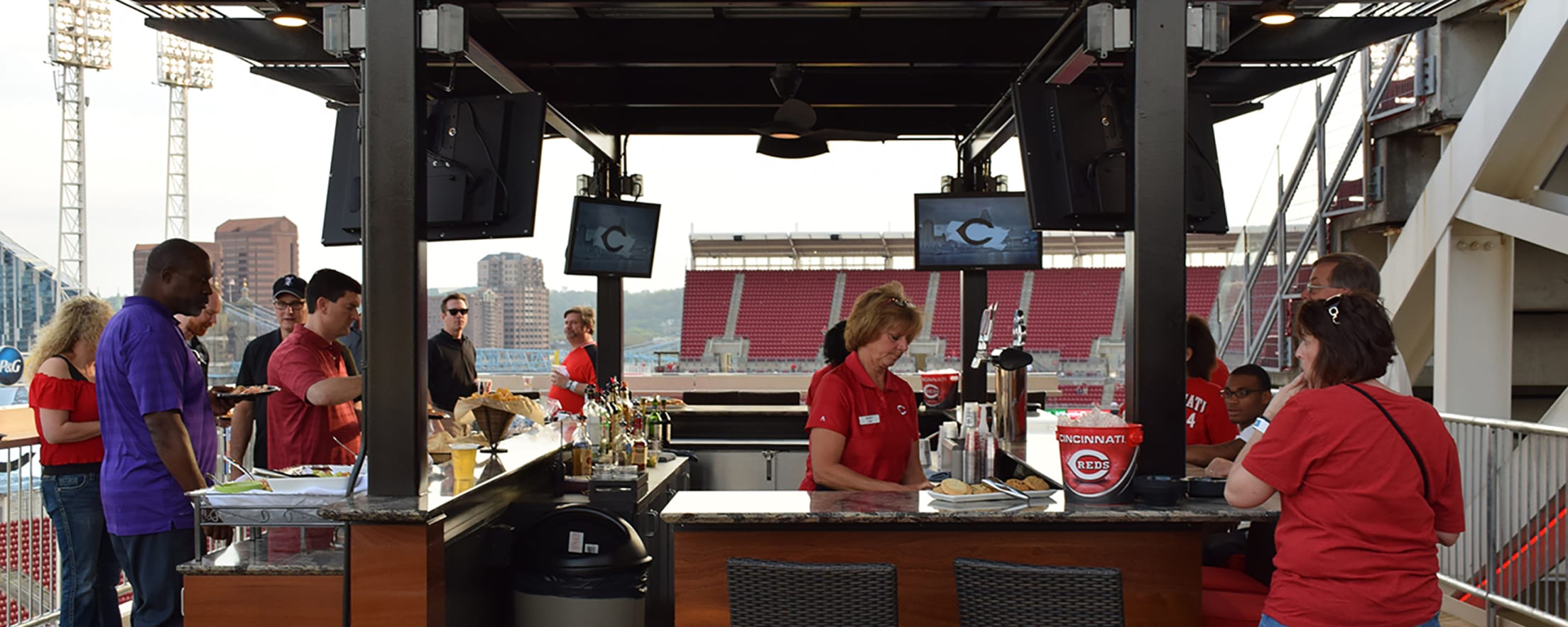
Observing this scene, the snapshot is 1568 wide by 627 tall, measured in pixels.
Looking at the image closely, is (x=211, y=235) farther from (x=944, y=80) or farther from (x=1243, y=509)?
(x=1243, y=509)

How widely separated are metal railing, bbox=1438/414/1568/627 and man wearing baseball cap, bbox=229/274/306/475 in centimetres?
558

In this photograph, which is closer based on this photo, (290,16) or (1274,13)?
(290,16)

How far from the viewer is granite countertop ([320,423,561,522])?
10.2 feet

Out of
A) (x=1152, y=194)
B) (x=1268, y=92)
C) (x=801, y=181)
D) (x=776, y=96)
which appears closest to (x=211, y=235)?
(x=801, y=181)

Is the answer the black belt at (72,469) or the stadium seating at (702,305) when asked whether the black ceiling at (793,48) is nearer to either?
the black belt at (72,469)

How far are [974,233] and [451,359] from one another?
3.41m

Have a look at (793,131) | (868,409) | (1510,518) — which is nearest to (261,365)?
(793,131)

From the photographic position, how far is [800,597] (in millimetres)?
2625

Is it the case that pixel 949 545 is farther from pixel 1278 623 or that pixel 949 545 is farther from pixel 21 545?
pixel 21 545

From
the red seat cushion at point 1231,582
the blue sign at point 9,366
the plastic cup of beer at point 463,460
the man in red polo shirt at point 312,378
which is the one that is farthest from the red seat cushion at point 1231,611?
the blue sign at point 9,366

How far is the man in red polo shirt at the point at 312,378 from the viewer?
4.11m

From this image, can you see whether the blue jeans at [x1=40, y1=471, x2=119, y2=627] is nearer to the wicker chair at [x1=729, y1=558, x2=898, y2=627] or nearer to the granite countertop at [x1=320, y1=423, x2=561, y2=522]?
the granite countertop at [x1=320, y1=423, x2=561, y2=522]

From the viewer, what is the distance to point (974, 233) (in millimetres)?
6684

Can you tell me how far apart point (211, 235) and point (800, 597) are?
78.5ft
